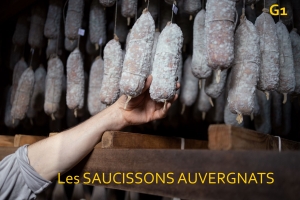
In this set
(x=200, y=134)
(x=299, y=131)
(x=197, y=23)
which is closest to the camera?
(x=197, y=23)

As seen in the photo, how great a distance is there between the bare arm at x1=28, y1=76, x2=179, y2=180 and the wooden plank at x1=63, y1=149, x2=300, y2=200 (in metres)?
0.20

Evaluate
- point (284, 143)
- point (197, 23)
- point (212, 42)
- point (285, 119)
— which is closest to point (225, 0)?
point (212, 42)

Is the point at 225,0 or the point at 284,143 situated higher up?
the point at 225,0

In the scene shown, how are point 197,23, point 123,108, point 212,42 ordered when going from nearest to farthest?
point 212,42 → point 123,108 → point 197,23

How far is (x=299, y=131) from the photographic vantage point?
251cm

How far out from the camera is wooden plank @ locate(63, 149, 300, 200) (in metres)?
0.84

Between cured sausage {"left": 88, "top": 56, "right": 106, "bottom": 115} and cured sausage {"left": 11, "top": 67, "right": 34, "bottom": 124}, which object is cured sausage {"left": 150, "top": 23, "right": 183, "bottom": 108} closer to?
cured sausage {"left": 88, "top": 56, "right": 106, "bottom": 115}

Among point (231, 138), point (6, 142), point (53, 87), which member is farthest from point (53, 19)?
point (231, 138)

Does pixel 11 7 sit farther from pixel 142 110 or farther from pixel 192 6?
pixel 142 110

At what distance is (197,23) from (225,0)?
293 millimetres

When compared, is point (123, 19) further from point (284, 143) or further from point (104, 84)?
point (284, 143)

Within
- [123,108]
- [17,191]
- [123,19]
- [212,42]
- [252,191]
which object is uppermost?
[123,19]

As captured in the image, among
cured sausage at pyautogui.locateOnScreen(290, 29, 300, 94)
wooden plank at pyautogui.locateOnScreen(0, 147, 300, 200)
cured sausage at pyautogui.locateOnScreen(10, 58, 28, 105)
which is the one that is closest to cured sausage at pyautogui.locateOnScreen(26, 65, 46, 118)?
cured sausage at pyautogui.locateOnScreen(10, 58, 28, 105)

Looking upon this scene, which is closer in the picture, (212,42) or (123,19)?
(212,42)
